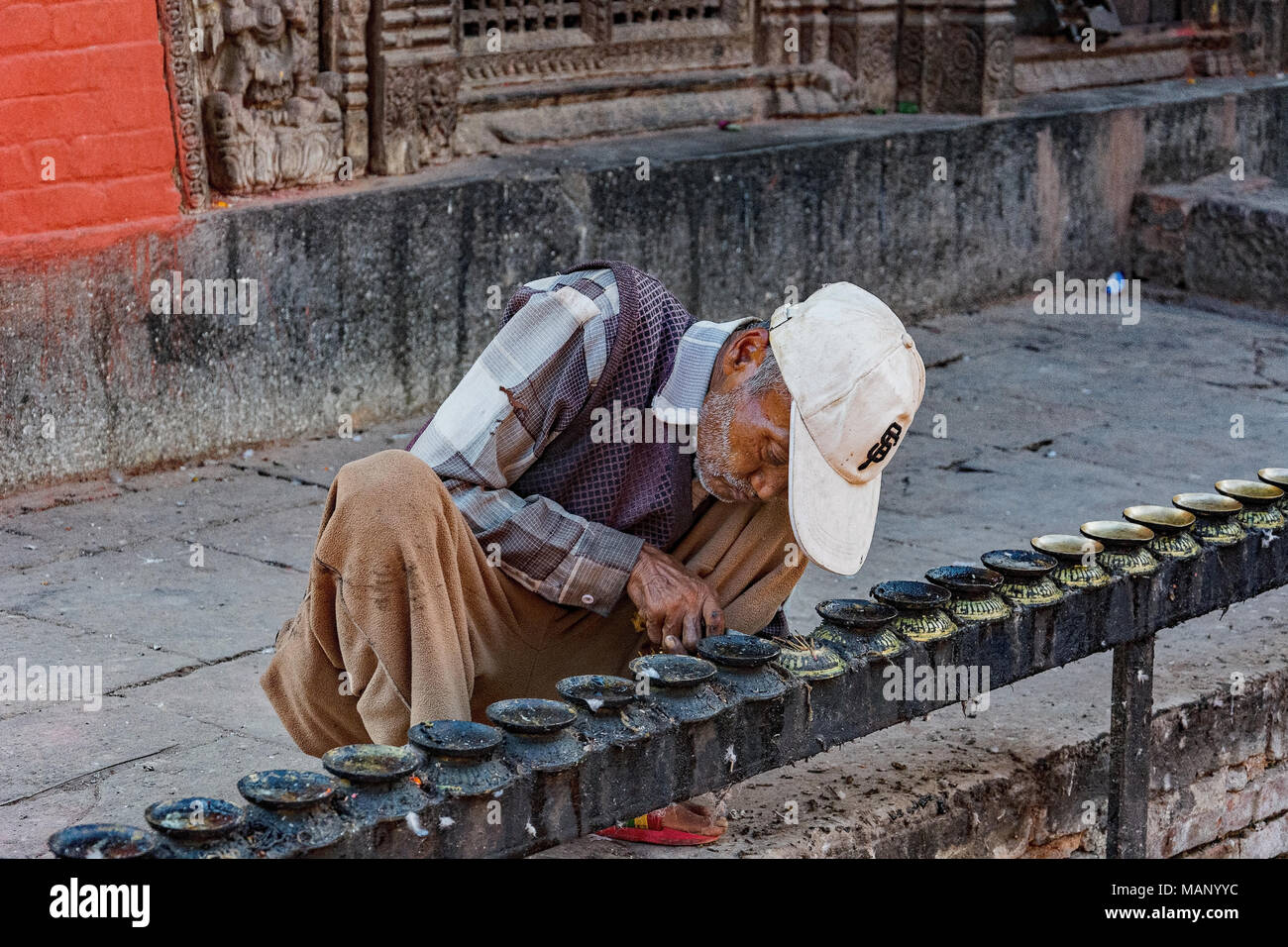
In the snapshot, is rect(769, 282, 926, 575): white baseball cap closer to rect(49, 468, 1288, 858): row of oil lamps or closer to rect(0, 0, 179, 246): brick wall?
rect(49, 468, 1288, 858): row of oil lamps

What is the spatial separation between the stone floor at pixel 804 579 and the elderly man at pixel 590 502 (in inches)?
16.6

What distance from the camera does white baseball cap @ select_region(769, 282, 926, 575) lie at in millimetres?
2812

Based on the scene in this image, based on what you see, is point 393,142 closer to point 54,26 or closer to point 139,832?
point 54,26

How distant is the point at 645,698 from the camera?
8.70 feet

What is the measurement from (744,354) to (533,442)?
1.27ft

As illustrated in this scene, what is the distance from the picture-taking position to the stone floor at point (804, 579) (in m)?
3.53

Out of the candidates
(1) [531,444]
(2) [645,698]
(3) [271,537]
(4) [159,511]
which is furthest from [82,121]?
(2) [645,698]

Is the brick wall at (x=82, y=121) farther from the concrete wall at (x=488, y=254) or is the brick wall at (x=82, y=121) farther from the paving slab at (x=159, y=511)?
the paving slab at (x=159, y=511)

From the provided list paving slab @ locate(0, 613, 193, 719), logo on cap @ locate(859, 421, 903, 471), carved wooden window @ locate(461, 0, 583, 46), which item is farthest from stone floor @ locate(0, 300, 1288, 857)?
carved wooden window @ locate(461, 0, 583, 46)

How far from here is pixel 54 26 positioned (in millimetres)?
5062

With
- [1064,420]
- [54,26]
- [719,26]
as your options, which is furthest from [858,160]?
[54,26]

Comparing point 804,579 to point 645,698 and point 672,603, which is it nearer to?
point 672,603

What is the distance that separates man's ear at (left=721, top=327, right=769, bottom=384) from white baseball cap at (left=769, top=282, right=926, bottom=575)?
0.30ft

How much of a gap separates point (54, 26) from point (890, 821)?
10.8 feet
